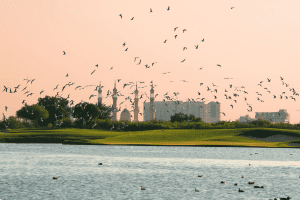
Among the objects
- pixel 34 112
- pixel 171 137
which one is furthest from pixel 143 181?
pixel 34 112

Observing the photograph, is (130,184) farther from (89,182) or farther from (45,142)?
(45,142)

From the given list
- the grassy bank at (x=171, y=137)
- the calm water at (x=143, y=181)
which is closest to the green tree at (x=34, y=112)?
the grassy bank at (x=171, y=137)

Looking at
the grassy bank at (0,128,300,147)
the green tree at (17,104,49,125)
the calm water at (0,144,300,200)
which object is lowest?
the calm water at (0,144,300,200)

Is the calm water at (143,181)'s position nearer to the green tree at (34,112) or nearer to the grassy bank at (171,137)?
the grassy bank at (171,137)

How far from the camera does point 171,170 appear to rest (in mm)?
40344

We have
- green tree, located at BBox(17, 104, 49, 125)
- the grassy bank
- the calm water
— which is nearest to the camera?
the calm water

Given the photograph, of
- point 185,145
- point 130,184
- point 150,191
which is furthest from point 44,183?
point 185,145

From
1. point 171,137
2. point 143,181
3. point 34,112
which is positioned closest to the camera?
point 143,181

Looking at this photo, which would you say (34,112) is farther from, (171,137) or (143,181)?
(143,181)

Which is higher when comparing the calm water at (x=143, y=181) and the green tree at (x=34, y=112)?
the green tree at (x=34, y=112)

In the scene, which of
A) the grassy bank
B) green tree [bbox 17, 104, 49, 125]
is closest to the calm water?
the grassy bank

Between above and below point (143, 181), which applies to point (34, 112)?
above

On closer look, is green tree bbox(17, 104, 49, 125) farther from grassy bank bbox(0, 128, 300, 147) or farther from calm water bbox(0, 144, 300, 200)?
calm water bbox(0, 144, 300, 200)

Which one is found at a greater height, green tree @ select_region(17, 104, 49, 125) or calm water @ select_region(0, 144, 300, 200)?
green tree @ select_region(17, 104, 49, 125)
